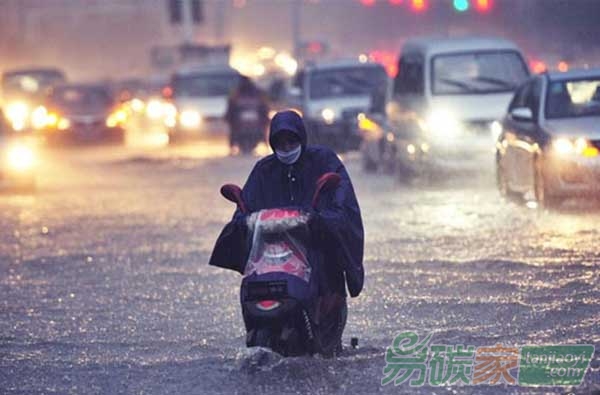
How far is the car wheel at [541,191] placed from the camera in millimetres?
17719

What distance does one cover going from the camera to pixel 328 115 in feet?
101

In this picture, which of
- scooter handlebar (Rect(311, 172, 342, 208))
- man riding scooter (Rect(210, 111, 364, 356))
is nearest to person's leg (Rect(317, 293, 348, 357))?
man riding scooter (Rect(210, 111, 364, 356))

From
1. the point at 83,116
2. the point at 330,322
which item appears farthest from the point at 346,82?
the point at 330,322

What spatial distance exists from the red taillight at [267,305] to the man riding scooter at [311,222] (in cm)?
7

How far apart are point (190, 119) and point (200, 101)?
0.52 m

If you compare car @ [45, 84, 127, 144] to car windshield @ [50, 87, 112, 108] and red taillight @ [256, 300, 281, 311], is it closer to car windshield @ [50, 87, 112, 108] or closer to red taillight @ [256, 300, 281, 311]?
car windshield @ [50, 87, 112, 108]

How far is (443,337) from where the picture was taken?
1052cm

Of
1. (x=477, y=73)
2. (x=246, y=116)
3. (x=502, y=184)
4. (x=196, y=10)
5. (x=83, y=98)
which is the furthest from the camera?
(x=196, y=10)

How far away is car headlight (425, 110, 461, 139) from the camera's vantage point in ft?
71.7

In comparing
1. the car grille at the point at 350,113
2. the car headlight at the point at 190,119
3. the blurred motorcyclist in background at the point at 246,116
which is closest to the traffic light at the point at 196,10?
the car headlight at the point at 190,119

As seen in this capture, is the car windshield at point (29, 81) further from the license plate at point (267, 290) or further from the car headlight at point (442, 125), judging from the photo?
the license plate at point (267, 290)

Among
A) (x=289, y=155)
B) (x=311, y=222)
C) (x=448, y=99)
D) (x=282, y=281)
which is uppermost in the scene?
(x=289, y=155)

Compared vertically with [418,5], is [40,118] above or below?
below

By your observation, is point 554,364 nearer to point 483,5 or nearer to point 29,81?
point 483,5
